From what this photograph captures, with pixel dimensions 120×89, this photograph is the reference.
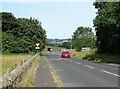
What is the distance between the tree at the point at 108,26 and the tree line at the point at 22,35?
2973 centimetres

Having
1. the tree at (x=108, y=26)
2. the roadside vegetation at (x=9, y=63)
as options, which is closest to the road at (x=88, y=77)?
the roadside vegetation at (x=9, y=63)

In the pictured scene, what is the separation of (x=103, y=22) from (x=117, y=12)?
28.7 feet

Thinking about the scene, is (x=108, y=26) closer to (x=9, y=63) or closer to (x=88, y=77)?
(x=9, y=63)

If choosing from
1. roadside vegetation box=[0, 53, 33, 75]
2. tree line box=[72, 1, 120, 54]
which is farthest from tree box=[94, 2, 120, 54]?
roadside vegetation box=[0, 53, 33, 75]

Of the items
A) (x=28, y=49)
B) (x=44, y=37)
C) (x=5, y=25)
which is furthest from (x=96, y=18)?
(x=5, y=25)

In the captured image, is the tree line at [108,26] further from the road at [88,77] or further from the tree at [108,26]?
the road at [88,77]

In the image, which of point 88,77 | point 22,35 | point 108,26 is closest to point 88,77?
point 88,77

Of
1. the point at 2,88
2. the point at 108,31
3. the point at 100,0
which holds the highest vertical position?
the point at 100,0

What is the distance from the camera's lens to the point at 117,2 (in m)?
56.2

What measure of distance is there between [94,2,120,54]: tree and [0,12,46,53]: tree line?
97.6 ft

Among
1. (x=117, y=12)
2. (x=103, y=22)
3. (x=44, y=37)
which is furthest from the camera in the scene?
(x=44, y=37)

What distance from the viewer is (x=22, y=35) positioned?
105 m

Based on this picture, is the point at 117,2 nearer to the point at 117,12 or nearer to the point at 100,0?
the point at 117,12

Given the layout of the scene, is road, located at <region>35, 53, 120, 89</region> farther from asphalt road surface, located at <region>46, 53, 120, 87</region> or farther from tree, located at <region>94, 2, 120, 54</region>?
tree, located at <region>94, 2, 120, 54</region>
